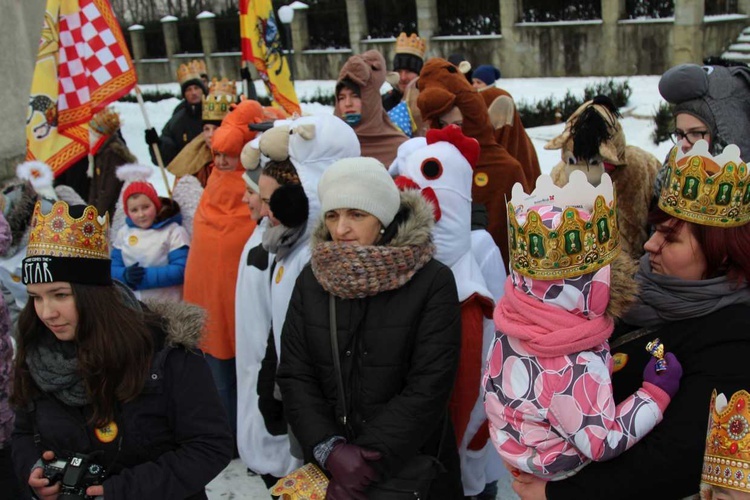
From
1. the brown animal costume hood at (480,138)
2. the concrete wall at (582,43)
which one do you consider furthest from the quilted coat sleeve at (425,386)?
the concrete wall at (582,43)

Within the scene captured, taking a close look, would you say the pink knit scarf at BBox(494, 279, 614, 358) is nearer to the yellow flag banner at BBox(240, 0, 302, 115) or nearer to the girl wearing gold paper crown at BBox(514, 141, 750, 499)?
the girl wearing gold paper crown at BBox(514, 141, 750, 499)

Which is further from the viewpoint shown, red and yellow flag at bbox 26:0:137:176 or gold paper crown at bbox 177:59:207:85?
gold paper crown at bbox 177:59:207:85

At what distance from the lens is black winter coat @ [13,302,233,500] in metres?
2.33

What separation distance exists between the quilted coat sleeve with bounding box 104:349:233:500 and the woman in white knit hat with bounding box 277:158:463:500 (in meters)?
0.31

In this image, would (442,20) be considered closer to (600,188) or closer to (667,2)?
(667,2)

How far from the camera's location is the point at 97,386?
2311mm

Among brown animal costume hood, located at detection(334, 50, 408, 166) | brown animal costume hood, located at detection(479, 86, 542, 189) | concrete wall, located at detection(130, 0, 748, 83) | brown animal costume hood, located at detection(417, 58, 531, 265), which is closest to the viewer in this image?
brown animal costume hood, located at detection(417, 58, 531, 265)

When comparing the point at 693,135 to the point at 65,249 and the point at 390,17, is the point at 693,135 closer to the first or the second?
the point at 65,249

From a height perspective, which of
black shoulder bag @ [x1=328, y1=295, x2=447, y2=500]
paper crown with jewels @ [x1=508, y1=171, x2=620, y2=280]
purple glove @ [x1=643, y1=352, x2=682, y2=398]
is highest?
paper crown with jewels @ [x1=508, y1=171, x2=620, y2=280]

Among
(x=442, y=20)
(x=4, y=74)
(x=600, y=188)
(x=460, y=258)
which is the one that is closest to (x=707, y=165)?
(x=600, y=188)

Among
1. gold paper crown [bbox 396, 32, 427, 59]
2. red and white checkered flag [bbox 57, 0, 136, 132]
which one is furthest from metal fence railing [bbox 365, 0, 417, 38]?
red and white checkered flag [bbox 57, 0, 136, 132]

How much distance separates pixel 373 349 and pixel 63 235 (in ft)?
3.55

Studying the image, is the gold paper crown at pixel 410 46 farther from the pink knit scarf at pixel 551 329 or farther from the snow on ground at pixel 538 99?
the pink knit scarf at pixel 551 329

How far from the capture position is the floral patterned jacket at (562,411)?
2.00 metres
